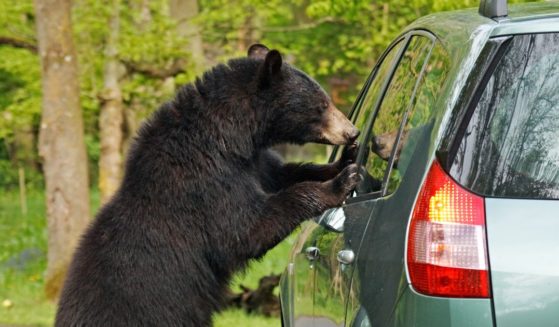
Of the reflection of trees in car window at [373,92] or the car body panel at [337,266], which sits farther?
the reflection of trees in car window at [373,92]

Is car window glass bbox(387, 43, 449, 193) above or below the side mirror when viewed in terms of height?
above

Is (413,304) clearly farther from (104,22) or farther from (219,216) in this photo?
(104,22)

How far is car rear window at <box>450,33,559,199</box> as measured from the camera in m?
2.82

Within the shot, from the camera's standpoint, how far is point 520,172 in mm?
2822

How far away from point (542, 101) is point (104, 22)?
10.6m

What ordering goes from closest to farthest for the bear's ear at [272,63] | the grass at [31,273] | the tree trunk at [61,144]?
the bear's ear at [272,63] → the grass at [31,273] → the tree trunk at [61,144]

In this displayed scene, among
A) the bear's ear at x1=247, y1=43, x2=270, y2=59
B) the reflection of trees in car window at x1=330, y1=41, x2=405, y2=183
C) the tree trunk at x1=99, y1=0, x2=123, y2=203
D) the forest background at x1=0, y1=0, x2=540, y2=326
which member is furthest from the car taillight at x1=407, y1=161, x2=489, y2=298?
the tree trunk at x1=99, y1=0, x2=123, y2=203

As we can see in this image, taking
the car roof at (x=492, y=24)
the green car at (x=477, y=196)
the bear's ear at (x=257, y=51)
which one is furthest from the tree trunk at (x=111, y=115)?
the green car at (x=477, y=196)

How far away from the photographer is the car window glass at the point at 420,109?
3.17 metres

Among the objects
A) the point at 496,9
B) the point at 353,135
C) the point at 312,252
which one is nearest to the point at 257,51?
the point at 353,135

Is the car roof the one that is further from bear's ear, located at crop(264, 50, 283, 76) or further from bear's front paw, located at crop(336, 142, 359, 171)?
bear's front paw, located at crop(336, 142, 359, 171)

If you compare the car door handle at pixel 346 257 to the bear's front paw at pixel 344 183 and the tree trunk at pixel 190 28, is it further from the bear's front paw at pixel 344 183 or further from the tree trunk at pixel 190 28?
the tree trunk at pixel 190 28

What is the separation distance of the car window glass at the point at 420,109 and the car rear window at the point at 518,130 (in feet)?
0.83

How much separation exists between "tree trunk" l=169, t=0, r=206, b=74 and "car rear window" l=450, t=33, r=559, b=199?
1008cm
